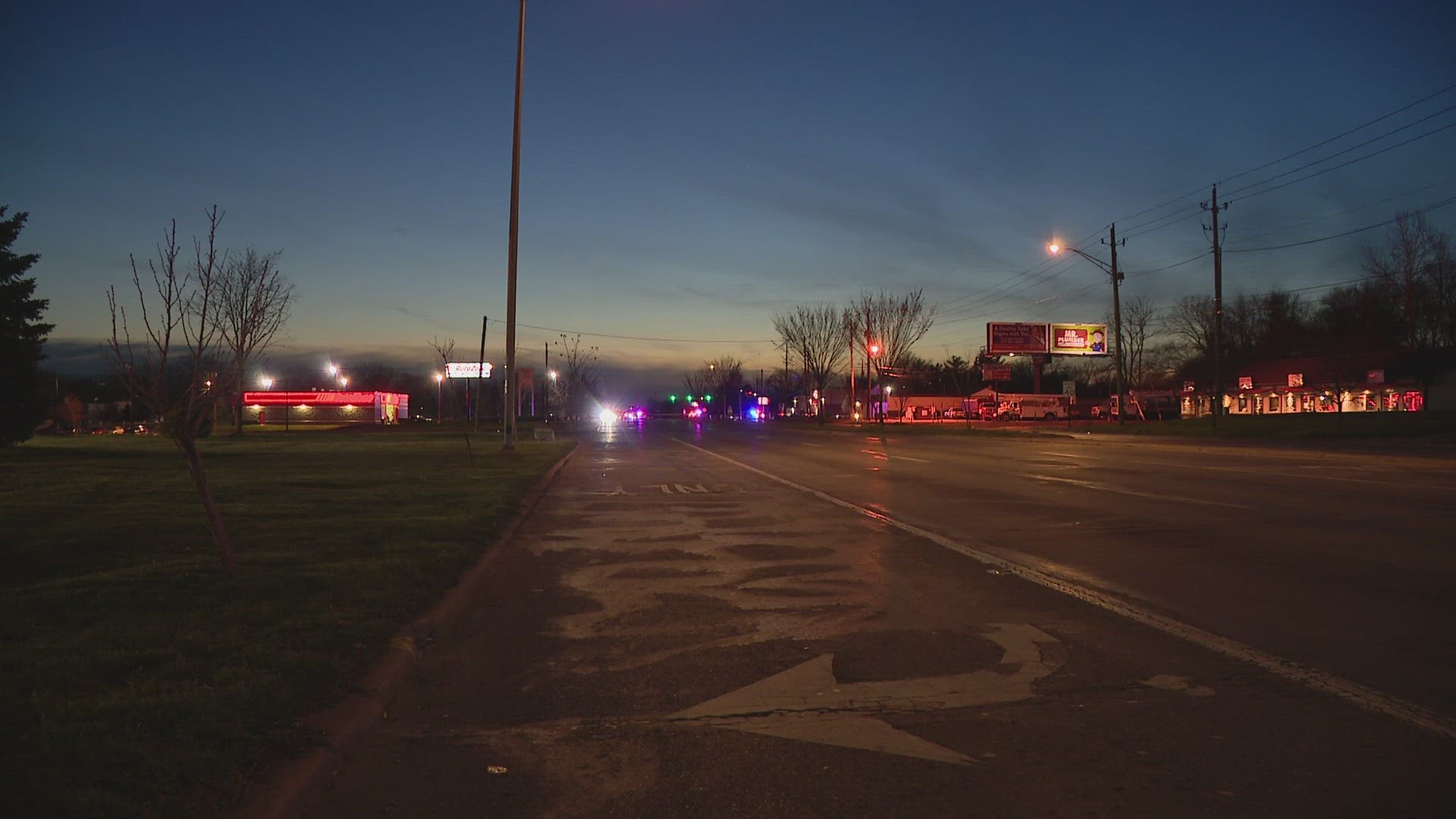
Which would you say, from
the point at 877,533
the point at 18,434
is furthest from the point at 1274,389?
the point at 18,434

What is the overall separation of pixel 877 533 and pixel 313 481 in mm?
12651

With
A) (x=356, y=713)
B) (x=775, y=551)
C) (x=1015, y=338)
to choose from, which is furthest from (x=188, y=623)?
(x=1015, y=338)

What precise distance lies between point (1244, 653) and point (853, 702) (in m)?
2.87

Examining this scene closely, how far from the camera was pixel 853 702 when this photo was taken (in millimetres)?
5266

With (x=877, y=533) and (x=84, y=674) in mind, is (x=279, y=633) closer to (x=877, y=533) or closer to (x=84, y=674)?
(x=84, y=674)

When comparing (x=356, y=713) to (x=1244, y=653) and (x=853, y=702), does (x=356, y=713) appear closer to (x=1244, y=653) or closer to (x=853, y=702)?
(x=853, y=702)

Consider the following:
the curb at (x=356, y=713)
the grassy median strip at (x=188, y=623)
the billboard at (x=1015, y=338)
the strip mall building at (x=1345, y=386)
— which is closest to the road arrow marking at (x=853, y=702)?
the curb at (x=356, y=713)

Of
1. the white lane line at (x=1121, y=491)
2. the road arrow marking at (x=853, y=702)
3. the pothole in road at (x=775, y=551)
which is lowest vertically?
the pothole in road at (x=775, y=551)

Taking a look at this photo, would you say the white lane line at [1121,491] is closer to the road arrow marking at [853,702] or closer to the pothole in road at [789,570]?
the pothole in road at [789,570]

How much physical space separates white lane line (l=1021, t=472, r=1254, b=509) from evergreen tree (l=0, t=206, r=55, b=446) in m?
30.4

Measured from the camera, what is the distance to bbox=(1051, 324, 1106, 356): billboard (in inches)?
2953

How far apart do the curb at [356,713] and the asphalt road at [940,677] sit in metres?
0.10

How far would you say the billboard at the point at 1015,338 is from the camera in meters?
73.7

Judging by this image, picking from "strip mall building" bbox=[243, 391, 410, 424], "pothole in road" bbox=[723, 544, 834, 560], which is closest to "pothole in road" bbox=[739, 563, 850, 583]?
"pothole in road" bbox=[723, 544, 834, 560]
